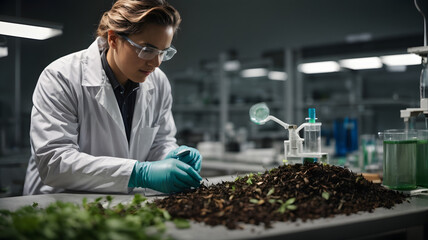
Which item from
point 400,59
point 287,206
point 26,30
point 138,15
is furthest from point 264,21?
point 287,206

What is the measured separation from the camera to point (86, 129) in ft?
5.55

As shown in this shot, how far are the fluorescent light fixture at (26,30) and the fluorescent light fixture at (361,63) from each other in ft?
11.0

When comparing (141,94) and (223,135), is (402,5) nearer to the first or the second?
(223,135)

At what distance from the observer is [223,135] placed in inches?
156

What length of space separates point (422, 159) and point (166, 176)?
1.10 metres

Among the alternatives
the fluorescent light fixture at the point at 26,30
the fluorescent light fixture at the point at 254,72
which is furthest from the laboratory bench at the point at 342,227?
the fluorescent light fixture at the point at 254,72

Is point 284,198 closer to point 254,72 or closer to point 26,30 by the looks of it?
point 26,30

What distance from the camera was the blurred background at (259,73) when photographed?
9.70 feet

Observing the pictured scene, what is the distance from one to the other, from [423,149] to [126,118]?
54.9 inches

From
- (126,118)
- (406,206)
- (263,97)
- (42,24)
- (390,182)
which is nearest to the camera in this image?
(406,206)

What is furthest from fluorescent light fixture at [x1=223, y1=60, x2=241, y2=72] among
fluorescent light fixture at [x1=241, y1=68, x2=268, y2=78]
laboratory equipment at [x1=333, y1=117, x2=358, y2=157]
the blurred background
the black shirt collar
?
the black shirt collar

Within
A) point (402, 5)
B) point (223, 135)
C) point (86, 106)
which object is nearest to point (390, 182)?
point (86, 106)

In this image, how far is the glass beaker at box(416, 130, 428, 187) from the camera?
154 centimetres

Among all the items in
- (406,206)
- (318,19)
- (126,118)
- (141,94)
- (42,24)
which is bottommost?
(406,206)
